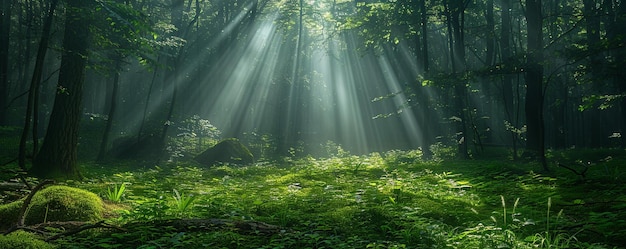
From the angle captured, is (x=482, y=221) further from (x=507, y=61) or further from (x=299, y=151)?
(x=299, y=151)

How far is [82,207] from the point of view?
180 inches

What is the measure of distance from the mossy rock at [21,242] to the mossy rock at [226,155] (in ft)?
48.8

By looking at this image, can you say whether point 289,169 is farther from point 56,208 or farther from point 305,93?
point 305,93

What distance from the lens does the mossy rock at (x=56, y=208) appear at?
167 inches

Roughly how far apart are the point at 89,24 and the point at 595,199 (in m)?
10.8

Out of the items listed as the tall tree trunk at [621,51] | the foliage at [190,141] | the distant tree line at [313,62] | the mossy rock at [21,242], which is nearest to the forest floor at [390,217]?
the mossy rock at [21,242]

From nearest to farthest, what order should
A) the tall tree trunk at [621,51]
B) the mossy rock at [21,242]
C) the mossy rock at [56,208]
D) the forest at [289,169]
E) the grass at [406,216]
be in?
the mossy rock at [21,242] → the grass at [406,216] → the forest at [289,169] → the mossy rock at [56,208] → the tall tree trunk at [621,51]

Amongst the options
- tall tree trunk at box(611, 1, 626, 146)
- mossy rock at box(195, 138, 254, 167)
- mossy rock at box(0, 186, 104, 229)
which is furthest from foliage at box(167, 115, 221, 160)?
tall tree trunk at box(611, 1, 626, 146)

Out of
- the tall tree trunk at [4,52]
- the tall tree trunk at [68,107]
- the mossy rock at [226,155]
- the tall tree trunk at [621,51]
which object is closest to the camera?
the tall tree trunk at [68,107]

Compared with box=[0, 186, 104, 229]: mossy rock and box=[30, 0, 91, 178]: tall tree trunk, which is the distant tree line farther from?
box=[0, 186, 104, 229]: mossy rock

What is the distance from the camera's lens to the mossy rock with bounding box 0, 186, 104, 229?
14.0ft

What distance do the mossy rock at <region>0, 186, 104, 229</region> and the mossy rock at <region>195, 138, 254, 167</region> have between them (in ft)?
44.0

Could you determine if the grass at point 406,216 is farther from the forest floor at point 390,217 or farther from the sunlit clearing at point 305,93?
the sunlit clearing at point 305,93

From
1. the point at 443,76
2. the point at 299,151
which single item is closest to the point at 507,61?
the point at 443,76
